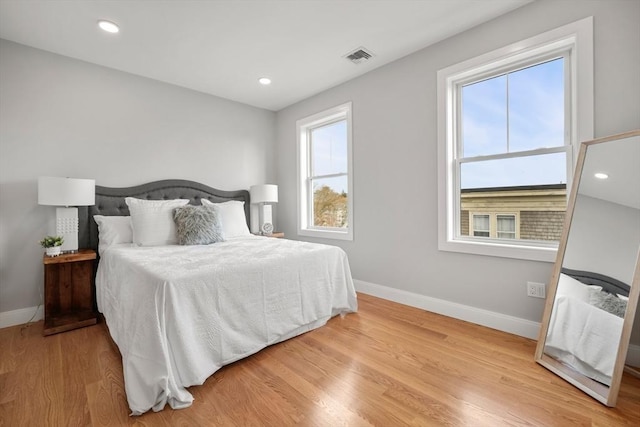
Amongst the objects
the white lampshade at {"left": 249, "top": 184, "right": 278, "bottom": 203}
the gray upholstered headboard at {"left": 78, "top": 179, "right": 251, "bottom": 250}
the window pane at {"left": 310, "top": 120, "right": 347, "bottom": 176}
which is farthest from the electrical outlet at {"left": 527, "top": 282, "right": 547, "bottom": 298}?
the gray upholstered headboard at {"left": 78, "top": 179, "right": 251, "bottom": 250}

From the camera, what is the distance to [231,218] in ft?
11.5

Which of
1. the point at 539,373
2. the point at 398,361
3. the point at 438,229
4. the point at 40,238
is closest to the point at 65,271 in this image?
the point at 40,238

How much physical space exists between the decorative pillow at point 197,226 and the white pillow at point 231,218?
271mm

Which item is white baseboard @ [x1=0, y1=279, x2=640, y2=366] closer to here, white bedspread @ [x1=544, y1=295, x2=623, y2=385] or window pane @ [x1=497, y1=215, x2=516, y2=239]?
white bedspread @ [x1=544, y1=295, x2=623, y2=385]

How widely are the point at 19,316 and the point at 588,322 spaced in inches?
176

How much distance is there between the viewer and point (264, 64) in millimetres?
3076

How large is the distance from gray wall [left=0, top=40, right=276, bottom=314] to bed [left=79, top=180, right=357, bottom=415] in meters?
0.38

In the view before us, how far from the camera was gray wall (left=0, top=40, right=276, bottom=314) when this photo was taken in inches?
102

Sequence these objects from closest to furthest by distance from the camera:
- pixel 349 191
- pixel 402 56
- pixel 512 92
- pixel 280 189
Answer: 1. pixel 512 92
2. pixel 402 56
3. pixel 349 191
4. pixel 280 189

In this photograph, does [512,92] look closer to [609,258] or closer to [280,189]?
[609,258]

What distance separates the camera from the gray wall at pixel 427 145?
6.17 ft

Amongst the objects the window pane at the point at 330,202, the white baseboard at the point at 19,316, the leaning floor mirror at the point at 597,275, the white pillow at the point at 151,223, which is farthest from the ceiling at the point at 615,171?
the white baseboard at the point at 19,316

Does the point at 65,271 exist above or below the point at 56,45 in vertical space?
below

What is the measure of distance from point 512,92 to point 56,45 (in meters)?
4.13
